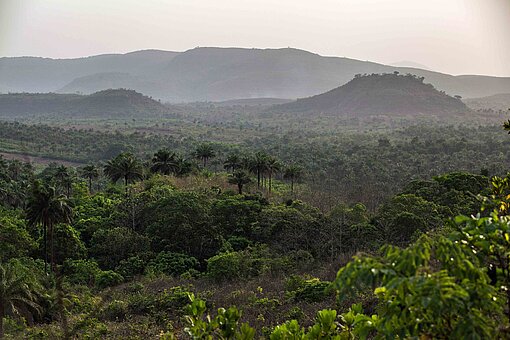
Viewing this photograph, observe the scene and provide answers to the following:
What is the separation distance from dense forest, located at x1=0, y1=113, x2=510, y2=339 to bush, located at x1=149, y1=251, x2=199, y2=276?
0.10 m

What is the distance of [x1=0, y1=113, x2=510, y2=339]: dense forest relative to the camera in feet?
12.0

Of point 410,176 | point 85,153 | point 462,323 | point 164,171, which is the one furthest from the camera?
point 85,153

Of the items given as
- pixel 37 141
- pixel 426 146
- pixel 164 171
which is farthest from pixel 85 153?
pixel 426 146

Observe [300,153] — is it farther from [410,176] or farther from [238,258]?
[238,258]

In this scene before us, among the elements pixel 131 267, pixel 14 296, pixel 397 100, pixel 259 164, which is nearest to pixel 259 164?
pixel 259 164

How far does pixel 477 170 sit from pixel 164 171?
36920 mm

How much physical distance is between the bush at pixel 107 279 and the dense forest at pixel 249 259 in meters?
0.06

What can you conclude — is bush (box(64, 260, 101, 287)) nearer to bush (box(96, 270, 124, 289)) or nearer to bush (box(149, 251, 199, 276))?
bush (box(96, 270, 124, 289))

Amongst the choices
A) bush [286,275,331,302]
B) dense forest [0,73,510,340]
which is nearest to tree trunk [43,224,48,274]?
dense forest [0,73,510,340]

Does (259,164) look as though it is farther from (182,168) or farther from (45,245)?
(45,245)

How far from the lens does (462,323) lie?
3.33m

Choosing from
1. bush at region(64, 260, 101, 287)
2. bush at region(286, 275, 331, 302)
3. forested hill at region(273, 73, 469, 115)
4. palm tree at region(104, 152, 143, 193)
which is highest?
forested hill at region(273, 73, 469, 115)

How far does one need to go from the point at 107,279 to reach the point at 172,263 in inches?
153

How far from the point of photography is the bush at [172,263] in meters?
28.1
